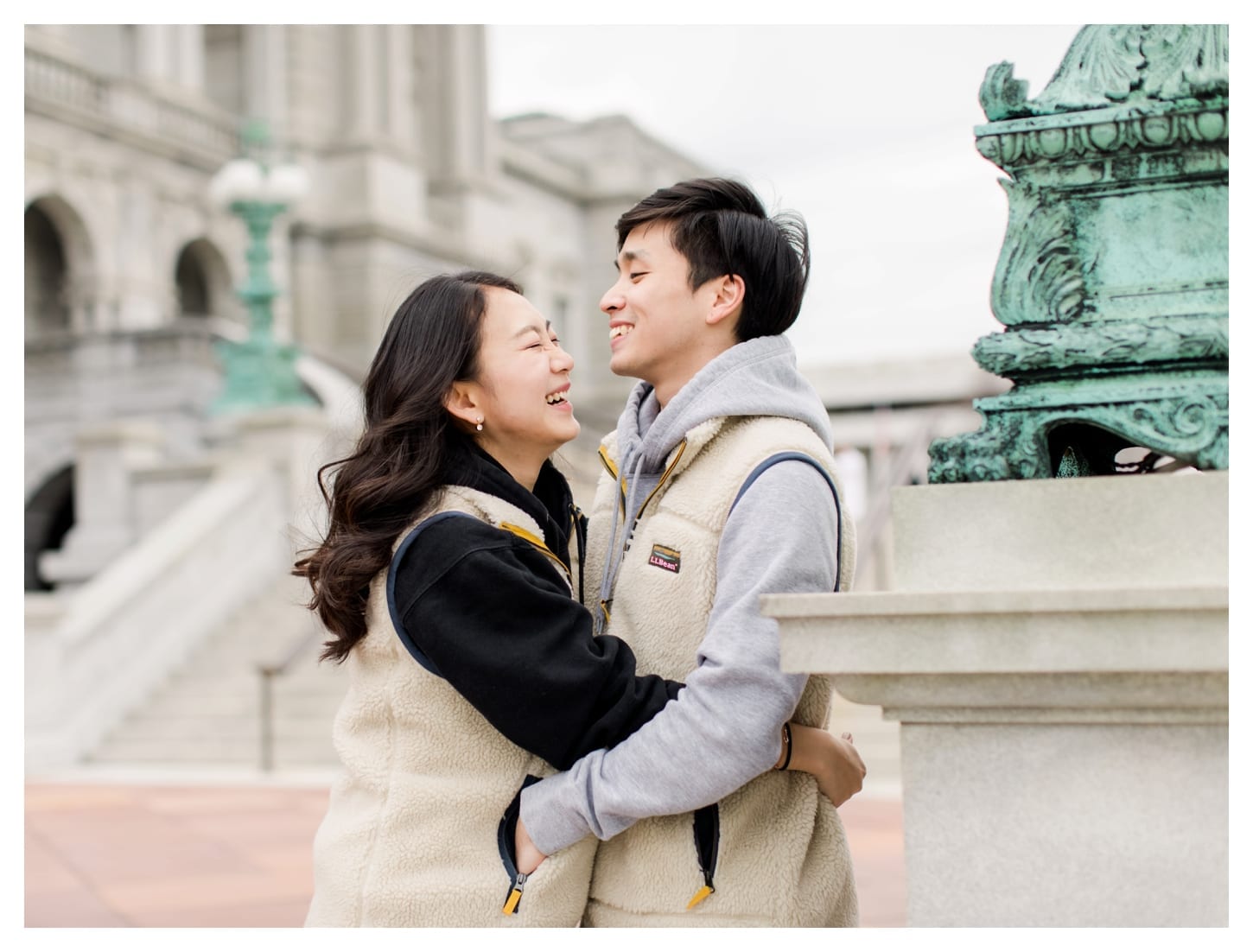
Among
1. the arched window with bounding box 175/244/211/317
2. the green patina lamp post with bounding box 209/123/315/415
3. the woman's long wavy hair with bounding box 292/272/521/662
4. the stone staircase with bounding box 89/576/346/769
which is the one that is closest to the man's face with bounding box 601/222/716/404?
the woman's long wavy hair with bounding box 292/272/521/662

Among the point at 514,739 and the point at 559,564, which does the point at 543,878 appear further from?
the point at 559,564

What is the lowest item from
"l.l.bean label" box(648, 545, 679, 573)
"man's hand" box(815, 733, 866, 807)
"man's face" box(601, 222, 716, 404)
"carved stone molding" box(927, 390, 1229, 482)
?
"man's hand" box(815, 733, 866, 807)

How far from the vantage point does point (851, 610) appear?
206 cm

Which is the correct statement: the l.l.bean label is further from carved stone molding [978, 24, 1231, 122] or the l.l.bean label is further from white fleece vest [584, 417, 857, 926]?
carved stone molding [978, 24, 1231, 122]

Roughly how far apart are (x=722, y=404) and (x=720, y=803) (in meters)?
0.67

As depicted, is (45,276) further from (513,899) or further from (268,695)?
(513,899)

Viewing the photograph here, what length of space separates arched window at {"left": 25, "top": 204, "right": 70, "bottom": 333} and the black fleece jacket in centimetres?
2498

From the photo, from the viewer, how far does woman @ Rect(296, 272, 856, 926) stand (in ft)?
8.20

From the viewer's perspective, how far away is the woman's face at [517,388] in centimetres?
280

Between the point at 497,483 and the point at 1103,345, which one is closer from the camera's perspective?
the point at 1103,345

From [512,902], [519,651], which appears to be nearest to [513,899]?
[512,902]

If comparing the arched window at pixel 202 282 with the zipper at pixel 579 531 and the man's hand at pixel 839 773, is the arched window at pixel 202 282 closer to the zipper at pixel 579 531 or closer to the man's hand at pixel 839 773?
the zipper at pixel 579 531

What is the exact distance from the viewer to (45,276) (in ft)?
86.0

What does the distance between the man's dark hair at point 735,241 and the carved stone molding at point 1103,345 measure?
2.03 ft
